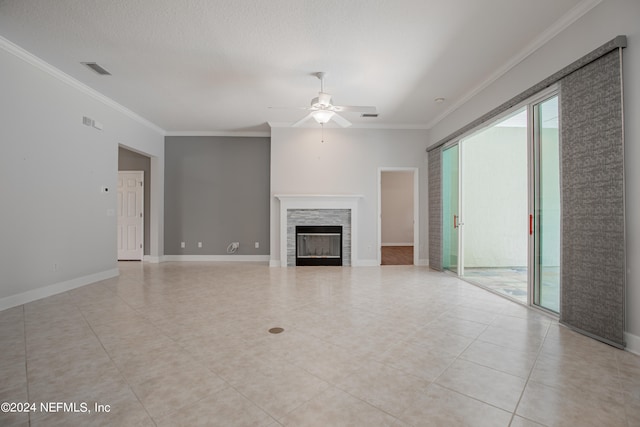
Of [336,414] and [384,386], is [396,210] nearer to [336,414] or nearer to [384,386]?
[384,386]

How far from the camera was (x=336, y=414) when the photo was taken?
1427mm

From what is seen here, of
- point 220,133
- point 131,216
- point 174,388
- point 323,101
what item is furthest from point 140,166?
point 174,388

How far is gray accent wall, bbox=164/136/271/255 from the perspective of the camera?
653 cm

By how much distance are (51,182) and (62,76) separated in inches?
57.0

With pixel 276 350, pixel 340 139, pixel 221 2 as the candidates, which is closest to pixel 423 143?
pixel 340 139

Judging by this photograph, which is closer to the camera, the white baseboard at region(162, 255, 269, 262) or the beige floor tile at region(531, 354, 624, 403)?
the beige floor tile at region(531, 354, 624, 403)

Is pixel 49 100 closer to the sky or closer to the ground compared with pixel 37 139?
closer to the sky

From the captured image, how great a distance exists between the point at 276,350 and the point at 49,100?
4.35 meters

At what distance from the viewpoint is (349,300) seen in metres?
3.43

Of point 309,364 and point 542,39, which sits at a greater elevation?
point 542,39

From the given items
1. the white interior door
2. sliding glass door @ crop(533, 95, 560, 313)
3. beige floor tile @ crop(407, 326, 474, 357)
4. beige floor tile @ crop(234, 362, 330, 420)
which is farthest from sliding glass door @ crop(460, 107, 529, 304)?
the white interior door

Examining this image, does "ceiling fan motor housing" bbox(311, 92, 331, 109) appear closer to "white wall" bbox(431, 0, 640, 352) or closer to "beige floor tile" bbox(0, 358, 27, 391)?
"white wall" bbox(431, 0, 640, 352)

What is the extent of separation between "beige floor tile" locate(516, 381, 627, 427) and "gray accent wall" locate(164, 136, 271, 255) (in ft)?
18.3

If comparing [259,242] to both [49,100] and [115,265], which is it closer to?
[115,265]
